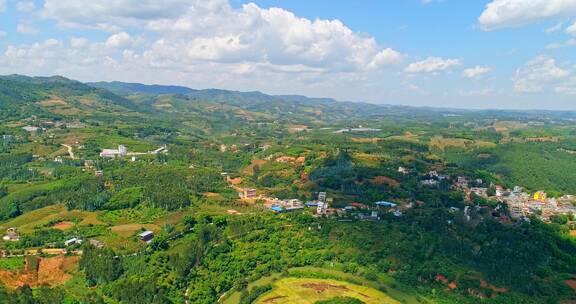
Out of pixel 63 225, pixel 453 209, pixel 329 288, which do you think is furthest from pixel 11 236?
pixel 453 209

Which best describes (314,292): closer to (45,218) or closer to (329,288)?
(329,288)

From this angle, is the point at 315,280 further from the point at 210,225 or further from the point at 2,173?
the point at 2,173

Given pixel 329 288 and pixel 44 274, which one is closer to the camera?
pixel 329 288

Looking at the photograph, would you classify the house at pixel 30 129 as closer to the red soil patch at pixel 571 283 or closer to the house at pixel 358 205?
the house at pixel 358 205

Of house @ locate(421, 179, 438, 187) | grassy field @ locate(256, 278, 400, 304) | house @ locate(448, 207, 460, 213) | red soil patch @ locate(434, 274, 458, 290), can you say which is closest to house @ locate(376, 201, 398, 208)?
house @ locate(448, 207, 460, 213)

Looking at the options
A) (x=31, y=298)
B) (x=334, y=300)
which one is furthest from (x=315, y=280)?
(x=31, y=298)
